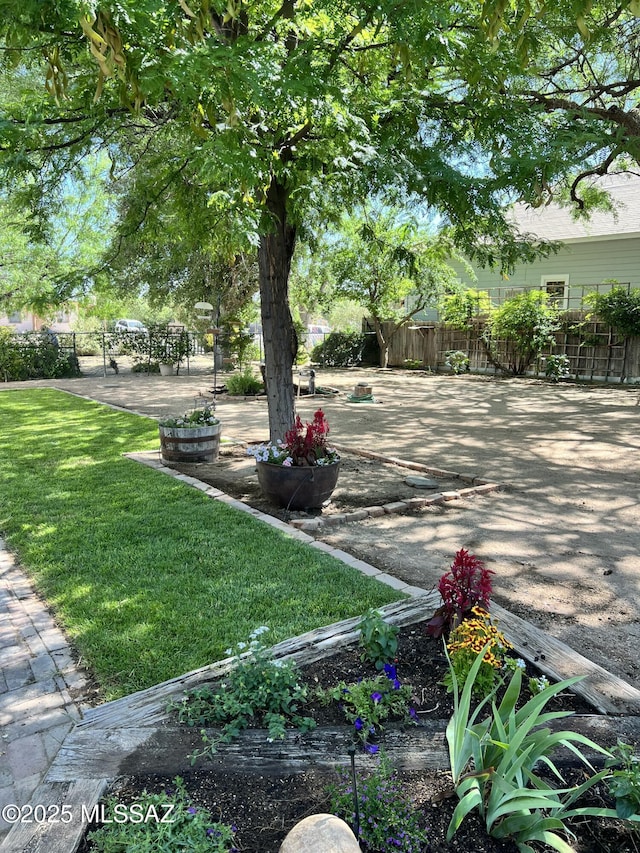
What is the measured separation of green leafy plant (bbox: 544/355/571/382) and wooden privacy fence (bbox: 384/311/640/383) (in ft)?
1.13

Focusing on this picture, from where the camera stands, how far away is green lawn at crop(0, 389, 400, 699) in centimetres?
295

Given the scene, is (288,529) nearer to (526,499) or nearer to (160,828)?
(526,499)

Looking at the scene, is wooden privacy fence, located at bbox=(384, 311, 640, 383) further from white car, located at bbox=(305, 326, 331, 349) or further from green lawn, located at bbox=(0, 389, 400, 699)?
green lawn, located at bbox=(0, 389, 400, 699)

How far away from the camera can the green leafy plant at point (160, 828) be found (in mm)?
1597

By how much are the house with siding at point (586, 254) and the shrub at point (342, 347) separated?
212 inches

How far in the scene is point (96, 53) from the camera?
2084 mm

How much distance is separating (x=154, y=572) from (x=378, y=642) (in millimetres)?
1860

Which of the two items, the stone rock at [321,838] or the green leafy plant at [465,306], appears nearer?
the stone rock at [321,838]

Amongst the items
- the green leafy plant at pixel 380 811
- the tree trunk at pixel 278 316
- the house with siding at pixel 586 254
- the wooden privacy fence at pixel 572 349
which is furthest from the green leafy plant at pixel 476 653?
the house with siding at pixel 586 254

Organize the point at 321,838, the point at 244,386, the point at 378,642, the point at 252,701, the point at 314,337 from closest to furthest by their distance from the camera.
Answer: the point at 321,838, the point at 252,701, the point at 378,642, the point at 244,386, the point at 314,337

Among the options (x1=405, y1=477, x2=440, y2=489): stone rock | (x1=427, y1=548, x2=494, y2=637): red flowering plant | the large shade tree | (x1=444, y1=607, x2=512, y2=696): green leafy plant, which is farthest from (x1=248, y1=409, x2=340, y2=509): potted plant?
(x1=444, y1=607, x2=512, y2=696): green leafy plant

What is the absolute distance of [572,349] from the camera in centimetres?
1761

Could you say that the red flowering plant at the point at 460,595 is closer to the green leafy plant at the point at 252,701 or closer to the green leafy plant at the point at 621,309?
the green leafy plant at the point at 252,701

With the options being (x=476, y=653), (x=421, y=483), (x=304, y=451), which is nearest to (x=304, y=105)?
(x=304, y=451)
